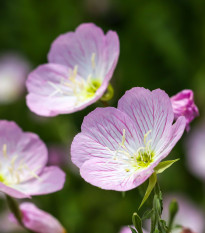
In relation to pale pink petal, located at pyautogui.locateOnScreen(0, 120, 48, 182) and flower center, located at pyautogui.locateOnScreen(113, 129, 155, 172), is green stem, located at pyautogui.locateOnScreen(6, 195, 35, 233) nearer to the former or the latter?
pale pink petal, located at pyautogui.locateOnScreen(0, 120, 48, 182)

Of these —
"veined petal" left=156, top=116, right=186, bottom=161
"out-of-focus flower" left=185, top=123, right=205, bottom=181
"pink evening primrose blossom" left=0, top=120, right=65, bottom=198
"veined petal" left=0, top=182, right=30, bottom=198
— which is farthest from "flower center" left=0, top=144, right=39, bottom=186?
"out-of-focus flower" left=185, top=123, right=205, bottom=181

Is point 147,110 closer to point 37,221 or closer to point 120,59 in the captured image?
point 37,221

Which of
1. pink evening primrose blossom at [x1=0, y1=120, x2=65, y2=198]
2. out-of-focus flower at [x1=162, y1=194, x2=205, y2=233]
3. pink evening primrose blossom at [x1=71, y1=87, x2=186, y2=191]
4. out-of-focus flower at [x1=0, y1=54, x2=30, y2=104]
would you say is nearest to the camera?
pink evening primrose blossom at [x1=71, y1=87, x2=186, y2=191]

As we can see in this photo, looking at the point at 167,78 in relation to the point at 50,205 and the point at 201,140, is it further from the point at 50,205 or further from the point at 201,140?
the point at 50,205

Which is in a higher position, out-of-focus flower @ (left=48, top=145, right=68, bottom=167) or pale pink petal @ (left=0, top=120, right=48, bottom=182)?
pale pink petal @ (left=0, top=120, right=48, bottom=182)

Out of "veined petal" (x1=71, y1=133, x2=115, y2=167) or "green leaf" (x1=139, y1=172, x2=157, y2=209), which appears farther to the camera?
"veined petal" (x1=71, y1=133, x2=115, y2=167)

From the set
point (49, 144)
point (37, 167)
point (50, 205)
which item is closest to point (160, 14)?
point (49, 144)

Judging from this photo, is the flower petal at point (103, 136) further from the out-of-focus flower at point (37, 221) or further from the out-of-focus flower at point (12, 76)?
the out-of-focus flower at point (12, 76)
